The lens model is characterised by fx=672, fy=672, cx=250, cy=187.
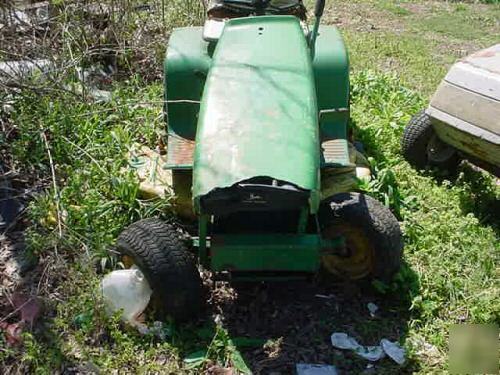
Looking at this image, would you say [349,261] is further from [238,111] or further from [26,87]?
[26,87]

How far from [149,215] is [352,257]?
1238mm

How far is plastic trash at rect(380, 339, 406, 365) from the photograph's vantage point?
11.2 feet

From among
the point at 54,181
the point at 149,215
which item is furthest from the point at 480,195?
Answer: the point at 54,181

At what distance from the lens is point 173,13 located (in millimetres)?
6492

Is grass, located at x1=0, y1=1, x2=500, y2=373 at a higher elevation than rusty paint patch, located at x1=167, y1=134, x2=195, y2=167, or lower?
lower

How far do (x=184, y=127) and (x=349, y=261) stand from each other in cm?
133

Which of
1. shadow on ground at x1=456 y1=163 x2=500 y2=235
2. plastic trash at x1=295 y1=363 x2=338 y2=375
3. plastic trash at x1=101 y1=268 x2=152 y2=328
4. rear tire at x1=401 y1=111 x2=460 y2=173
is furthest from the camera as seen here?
rear tire at x1=401 y1=111 x2=460 y2=173

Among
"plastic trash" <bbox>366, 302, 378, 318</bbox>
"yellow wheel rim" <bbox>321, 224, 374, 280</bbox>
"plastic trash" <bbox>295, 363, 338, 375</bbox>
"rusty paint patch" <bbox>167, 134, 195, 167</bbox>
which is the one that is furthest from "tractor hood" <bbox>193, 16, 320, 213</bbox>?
"plastic trash" <bbox>366, 302, 378, 318</bbox>

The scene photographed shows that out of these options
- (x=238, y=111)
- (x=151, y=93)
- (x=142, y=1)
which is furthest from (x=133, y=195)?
(x=142, y=1)

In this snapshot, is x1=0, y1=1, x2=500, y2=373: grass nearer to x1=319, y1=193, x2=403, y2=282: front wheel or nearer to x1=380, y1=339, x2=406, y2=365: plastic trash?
x1=380, y1=339, x2=406, y2=365: plastic trash

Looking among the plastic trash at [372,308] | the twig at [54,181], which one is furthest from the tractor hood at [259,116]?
the twig at [54,181]

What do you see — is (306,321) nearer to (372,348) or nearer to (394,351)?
(372,348)

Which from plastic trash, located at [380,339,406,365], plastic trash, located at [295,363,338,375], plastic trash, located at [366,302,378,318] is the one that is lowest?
plastic trash, located at [295,363,338,375]

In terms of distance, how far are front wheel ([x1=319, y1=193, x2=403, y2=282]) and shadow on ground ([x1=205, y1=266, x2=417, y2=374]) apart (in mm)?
114
